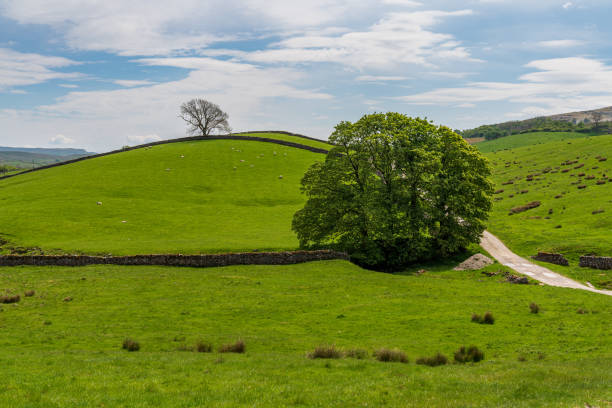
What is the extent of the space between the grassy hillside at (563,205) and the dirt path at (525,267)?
1.78 metres

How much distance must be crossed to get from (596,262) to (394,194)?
24657 mm

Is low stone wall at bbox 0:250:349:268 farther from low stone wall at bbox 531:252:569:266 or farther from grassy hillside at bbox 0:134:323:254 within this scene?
low stone wall at bbox 531:252:569:266

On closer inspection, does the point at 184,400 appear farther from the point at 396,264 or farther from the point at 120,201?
the point at 120,201

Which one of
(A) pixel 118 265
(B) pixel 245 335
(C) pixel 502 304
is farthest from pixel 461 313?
(A) pixel 118 265

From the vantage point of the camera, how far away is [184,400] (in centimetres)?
1337

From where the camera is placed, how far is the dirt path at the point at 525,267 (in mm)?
39406

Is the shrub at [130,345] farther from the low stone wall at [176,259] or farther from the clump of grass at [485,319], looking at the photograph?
the clump of grass at [485,319]

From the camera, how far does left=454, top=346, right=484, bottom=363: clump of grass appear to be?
19.6 m

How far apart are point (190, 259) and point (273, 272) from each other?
10.1 meters

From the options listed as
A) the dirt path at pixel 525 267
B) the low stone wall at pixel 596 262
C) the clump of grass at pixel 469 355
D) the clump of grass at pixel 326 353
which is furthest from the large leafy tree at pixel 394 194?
the clump of grass at pixel 326 353

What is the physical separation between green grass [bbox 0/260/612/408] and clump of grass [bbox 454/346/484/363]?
479 millimetres

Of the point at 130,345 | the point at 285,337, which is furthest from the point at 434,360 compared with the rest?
the point at 130,345

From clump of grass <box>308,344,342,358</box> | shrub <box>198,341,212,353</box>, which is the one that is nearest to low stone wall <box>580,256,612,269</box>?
clump of grass <box>308,344,342,358</box>

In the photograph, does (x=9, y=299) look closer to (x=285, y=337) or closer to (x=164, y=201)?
(x=285, y=337)
